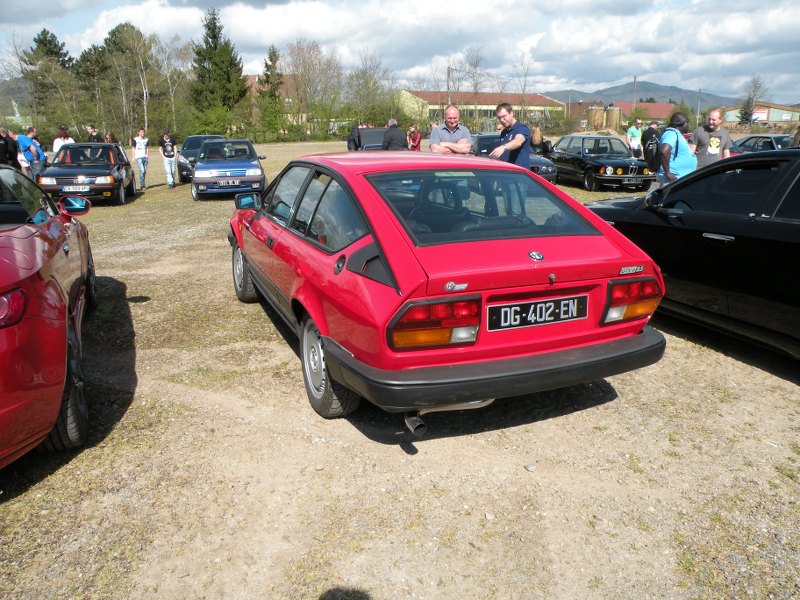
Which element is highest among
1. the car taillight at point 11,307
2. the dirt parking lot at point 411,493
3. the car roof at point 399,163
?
the car roof at point 399,163

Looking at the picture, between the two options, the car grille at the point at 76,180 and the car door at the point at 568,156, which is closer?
the car grille at the point at 76,180

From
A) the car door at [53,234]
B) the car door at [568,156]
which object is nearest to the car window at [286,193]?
the car door at [53,234]

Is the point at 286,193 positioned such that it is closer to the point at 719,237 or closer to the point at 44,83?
the point at 719,237

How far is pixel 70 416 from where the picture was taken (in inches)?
125

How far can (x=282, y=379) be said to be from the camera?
14.0 feet

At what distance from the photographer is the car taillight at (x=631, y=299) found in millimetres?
3200

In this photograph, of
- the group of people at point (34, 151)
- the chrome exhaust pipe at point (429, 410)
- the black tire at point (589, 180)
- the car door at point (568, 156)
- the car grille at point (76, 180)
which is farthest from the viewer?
the car door at point (568, 156)

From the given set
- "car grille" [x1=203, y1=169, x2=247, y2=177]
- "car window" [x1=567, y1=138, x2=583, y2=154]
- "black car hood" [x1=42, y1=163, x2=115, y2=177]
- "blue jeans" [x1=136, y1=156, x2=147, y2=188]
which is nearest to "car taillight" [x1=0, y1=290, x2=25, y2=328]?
"car grille" [x1=203, y1=169, x2=247, y2=177]

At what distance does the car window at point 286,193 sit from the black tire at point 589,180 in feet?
37.9

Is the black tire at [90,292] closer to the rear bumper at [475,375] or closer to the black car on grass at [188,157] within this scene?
the rear bumper at [475,375]

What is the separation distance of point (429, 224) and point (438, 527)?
4.97ft

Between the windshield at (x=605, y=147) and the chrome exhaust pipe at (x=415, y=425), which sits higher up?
the windshield at (x=605, y=147)

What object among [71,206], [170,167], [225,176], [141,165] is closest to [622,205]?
[71,206]

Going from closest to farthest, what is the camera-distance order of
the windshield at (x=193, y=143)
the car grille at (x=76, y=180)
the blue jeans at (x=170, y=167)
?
1. the car grille at (x=76, y=180)
2. the blue jeans at (x=170, y=167)
3. the windshield at (x=193, y=143)
